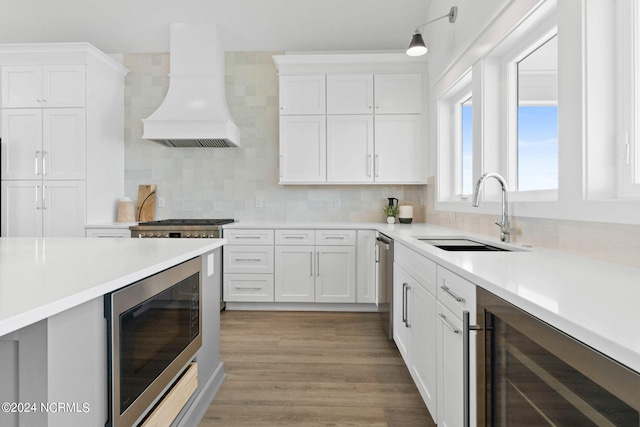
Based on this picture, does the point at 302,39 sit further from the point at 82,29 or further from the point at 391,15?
the point at 82,29

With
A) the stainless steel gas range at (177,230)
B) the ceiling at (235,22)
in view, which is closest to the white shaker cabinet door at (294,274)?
the stainless steel gas range at (177,230)

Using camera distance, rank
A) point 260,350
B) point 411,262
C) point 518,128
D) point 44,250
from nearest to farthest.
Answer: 1. point 44,250
2. point 411,262
3. point 518,128
4. point 260,350

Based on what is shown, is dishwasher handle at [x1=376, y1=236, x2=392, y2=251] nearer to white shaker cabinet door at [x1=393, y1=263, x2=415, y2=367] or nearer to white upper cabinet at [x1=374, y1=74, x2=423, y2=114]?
white shaker cabinet door at [x1=393, y1=263, x2=415, y2=367]

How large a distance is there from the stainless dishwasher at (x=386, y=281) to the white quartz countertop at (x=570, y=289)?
106 centimetres

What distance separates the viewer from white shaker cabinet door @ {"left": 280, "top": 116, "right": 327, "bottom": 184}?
12.5 ft

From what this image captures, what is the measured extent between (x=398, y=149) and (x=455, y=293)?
266 cm

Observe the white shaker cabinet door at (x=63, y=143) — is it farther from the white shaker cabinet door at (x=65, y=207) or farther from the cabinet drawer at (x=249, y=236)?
the cabinet drawer at (x=249, y=236)

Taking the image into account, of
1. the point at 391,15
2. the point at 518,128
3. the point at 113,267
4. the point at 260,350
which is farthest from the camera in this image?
the point at 391,15

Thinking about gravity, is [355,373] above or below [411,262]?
below

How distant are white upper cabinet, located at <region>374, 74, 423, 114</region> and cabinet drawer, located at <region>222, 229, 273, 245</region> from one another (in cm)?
178

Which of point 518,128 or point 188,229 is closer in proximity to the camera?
point 518,128

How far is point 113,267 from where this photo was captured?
117 cm

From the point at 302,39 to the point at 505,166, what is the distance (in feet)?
9.08

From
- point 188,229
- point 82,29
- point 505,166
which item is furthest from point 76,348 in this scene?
point 82,29
